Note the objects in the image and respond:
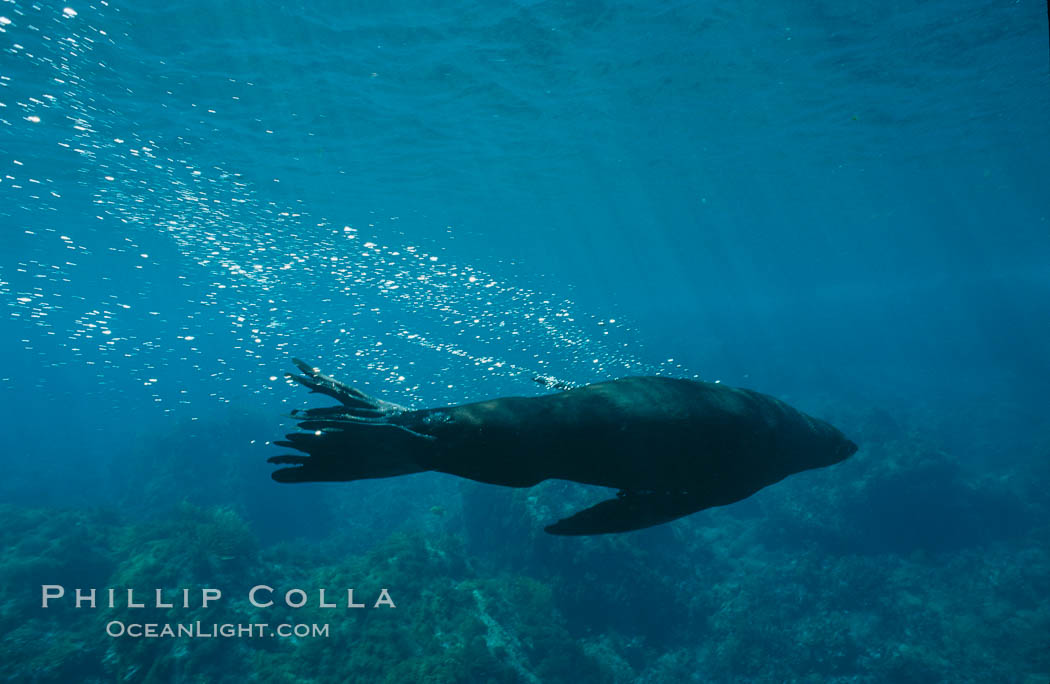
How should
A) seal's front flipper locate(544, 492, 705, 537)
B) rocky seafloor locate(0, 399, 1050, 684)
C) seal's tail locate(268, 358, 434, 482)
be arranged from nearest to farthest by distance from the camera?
seal's tail locate(268, 358, 434, 482) → seal's front flipper locate(544, 492, 705, 537) → rocky seafloor locate(0, 399, 1050, 684)

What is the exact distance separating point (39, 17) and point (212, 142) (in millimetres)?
7851

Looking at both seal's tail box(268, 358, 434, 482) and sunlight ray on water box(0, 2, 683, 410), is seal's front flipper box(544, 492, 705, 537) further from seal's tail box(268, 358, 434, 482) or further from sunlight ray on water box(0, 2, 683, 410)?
sunlight ray on water box(0, 2, 683, 410)

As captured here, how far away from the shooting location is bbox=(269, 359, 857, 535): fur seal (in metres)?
2.23

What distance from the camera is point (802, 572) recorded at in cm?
1381

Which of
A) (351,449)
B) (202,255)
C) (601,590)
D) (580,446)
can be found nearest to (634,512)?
(580,446)

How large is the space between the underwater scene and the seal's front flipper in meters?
0.02

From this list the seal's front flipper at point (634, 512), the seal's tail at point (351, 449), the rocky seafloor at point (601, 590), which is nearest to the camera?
the seal's tail at point (351, 449)

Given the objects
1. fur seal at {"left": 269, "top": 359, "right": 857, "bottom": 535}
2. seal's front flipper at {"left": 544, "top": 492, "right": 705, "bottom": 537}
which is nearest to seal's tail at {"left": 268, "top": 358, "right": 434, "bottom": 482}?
fur seal at {"left": 269, "top": 359, "right": 857, "bottom": 535}

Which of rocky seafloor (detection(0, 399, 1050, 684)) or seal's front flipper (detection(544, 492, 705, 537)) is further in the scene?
rocky seafloor (detection(0, 399, 1050, 684))

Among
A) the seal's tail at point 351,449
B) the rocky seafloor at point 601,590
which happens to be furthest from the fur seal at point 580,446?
the rocky seafloor at point 601,590

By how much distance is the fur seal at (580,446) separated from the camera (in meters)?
2.23

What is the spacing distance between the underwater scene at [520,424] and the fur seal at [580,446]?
17mm

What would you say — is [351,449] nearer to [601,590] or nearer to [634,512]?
[634,512]

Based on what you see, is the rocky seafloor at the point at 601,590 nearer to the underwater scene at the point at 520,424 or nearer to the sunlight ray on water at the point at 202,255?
the underwater scene at the point at 520,424
